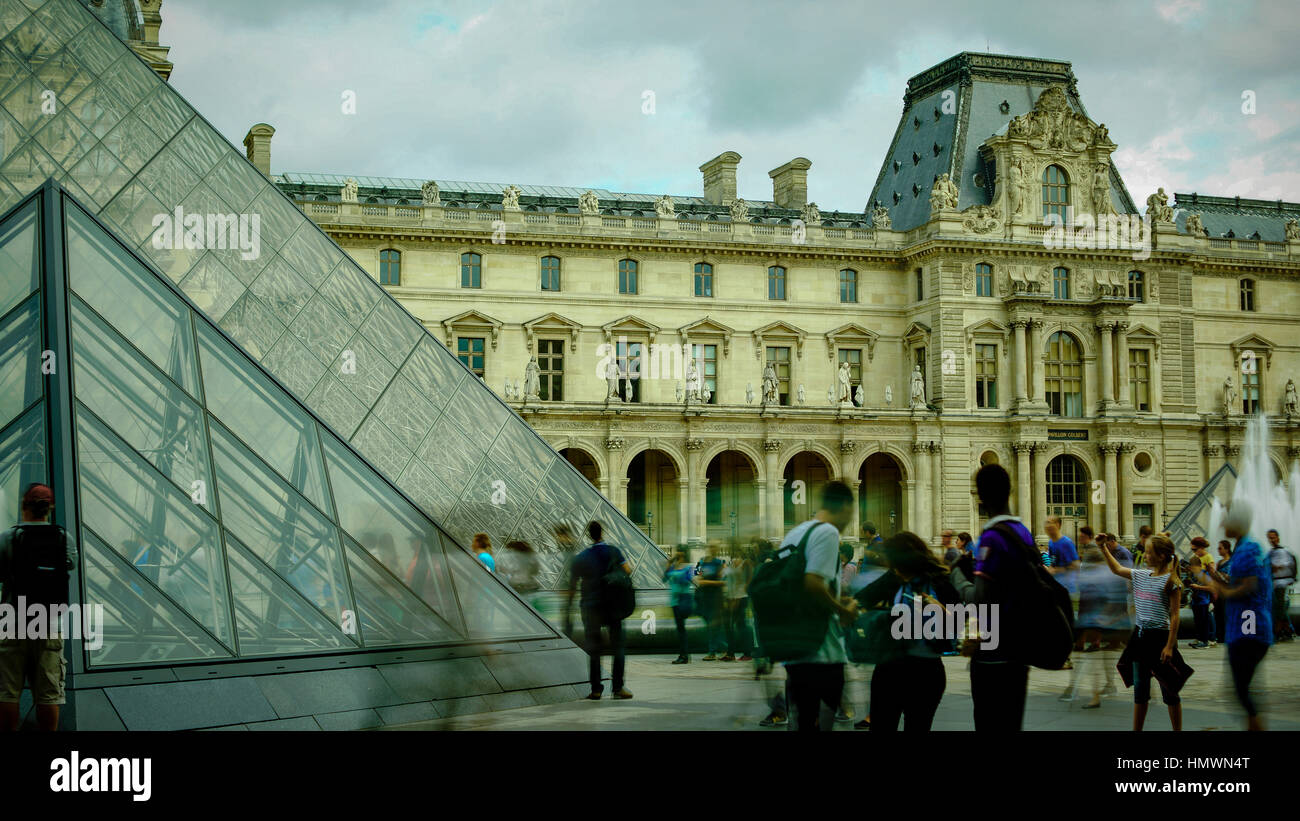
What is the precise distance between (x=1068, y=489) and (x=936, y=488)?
527cm

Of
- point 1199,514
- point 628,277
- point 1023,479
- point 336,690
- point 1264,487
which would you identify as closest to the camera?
point 336,690

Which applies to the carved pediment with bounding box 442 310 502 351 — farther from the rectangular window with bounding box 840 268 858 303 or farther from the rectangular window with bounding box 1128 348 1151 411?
the rectangular window with bounding box 1128 348 1151 411

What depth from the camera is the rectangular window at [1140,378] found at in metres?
44.4

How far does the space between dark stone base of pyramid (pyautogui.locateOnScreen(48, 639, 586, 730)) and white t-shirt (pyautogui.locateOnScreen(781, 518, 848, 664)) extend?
3.03 metres

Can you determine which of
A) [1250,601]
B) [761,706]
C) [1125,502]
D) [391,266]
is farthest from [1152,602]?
[1125,502]

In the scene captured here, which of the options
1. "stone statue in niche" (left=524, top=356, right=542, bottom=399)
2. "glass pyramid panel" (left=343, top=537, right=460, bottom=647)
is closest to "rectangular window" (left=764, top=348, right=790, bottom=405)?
"stone statue in niche" (left=524, top=356, right=542, bottom=399)

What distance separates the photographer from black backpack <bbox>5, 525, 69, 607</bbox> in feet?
19.2

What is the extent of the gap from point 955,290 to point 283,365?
3298cm

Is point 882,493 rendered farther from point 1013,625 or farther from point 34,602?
point 34,602

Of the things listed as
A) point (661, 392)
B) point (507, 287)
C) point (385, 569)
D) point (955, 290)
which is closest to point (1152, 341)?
point (955, 290)

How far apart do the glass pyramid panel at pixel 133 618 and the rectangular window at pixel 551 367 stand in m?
33.7

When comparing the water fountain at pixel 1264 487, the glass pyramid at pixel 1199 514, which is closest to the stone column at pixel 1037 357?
the water fountain at pixel 1264 487

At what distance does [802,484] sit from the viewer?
140 ft

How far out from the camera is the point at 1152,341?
44.4 metres
